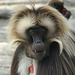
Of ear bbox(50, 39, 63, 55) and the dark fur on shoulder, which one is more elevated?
ear bbox(50, 39, 63, 55)

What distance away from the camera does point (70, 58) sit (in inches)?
121

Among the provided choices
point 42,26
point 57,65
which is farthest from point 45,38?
point 57,65

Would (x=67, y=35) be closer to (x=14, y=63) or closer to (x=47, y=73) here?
(x=47, y=73)

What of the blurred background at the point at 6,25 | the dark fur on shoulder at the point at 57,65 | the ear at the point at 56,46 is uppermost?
the ear at the point at 56,46

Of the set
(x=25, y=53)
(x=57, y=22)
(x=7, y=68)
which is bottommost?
(x=7, y=68)

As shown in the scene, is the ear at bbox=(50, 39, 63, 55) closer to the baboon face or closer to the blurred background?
the baboon face

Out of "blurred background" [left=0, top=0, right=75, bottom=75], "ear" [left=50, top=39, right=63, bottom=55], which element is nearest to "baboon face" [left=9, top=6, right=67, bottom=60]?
"ear" [left=50, top=39, right=63, bottom=55]

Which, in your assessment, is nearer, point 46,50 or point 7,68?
point 46,50

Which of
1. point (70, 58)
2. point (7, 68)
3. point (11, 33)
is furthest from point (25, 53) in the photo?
point (7, 68)

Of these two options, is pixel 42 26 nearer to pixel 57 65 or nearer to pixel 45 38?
pixel 45 38

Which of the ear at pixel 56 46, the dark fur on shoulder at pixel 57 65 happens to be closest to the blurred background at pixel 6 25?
the ear at pixel 56 46

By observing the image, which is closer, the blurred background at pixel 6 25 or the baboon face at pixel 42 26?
the baboon face at pixel 42 26

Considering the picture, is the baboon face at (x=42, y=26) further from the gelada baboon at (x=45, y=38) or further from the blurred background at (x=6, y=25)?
the blurred background at (x=6, y=25)

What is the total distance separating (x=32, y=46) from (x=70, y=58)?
1.49 ft
